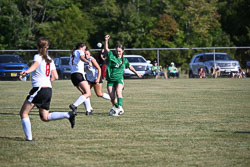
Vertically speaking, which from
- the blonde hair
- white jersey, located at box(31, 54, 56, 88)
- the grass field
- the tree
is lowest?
the grass field

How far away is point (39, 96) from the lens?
785cm

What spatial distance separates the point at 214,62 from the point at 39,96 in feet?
88.7

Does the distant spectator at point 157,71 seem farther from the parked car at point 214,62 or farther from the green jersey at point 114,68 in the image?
the green jersey at point 114,68

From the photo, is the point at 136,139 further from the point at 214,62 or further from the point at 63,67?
the point at 214,62

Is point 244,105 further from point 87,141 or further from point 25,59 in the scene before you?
point 25,59

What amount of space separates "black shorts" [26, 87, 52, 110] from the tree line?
141ft

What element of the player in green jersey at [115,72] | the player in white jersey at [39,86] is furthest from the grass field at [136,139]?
the player in green jersey at [115,72]

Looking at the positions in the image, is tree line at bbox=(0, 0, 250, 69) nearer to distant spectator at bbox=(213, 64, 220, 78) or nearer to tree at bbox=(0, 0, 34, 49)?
tree at bbox=(0, 0, 34, 49)

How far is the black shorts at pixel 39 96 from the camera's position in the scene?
25.7 ft

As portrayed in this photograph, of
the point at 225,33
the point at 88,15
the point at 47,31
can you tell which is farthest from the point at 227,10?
the point at 47,31

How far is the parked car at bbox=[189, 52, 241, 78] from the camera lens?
3372cm

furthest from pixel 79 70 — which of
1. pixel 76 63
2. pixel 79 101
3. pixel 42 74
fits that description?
pixel 42 74

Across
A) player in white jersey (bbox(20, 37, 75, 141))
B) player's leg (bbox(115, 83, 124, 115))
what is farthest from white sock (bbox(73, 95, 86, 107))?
player in white jersey (bbox(20, 37, 75, 141))

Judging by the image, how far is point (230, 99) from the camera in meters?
15.9
